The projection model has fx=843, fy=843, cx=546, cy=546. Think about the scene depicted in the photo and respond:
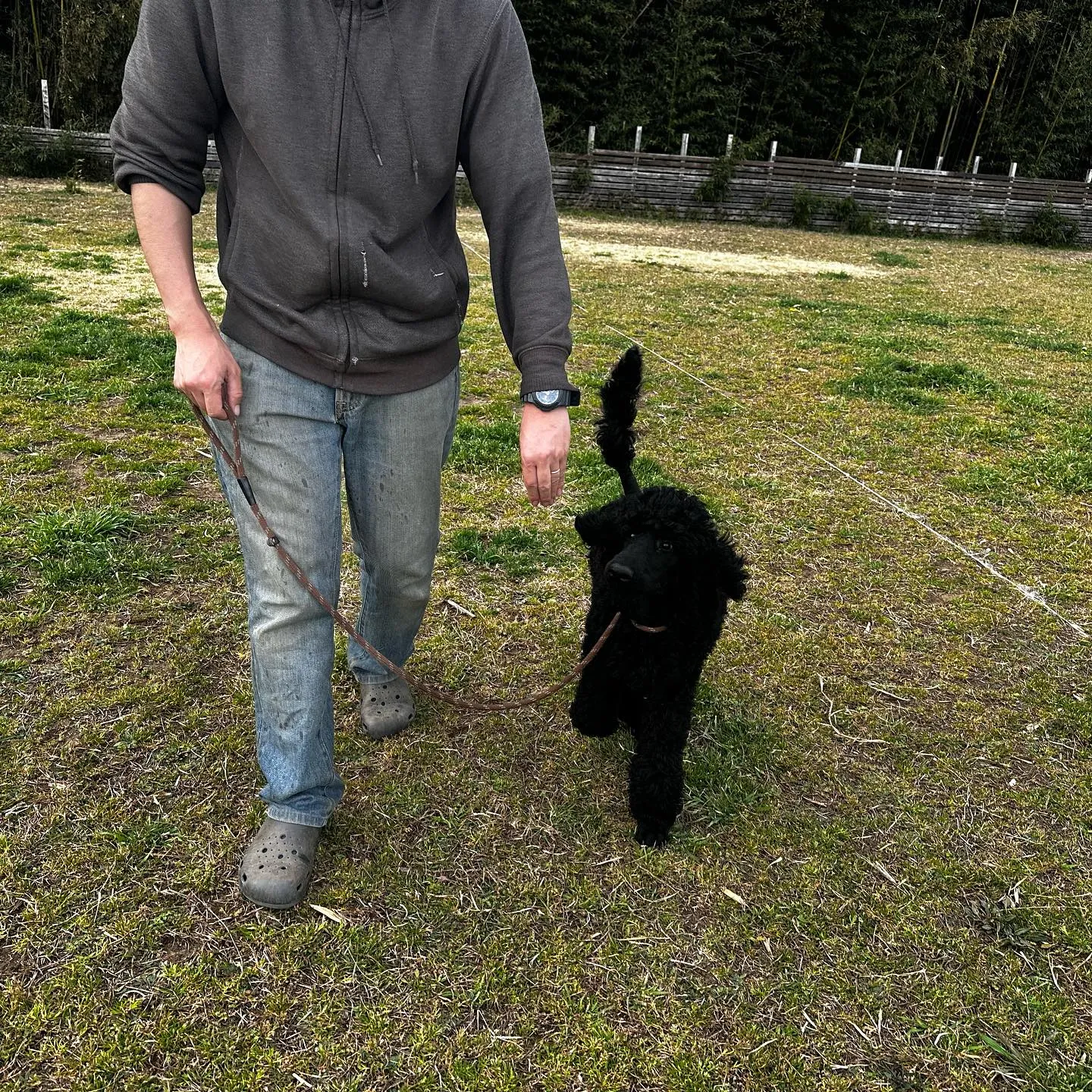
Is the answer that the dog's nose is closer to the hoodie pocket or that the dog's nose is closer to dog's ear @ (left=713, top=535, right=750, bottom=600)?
dog's ear @ (left=713, top=535, right=750, bottom=600)

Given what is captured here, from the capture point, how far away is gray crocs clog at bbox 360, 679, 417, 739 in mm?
2564

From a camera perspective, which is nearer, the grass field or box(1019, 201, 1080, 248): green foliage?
the grass field

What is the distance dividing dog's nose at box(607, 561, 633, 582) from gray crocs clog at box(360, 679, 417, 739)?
904mm

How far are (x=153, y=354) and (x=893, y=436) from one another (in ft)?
16.4

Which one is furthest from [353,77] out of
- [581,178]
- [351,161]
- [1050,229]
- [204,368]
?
[1050,229]

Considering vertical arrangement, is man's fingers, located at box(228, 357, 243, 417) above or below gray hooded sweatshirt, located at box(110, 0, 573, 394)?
below

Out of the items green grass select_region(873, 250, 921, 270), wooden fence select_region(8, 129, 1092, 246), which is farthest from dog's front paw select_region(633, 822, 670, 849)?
wooden fence select_region(8, 129, 1092, 246)

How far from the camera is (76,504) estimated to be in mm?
3729

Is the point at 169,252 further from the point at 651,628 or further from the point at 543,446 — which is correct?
the point at 651,628

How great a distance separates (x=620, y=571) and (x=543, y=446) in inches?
16.8

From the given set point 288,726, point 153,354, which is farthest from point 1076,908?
point 153,354

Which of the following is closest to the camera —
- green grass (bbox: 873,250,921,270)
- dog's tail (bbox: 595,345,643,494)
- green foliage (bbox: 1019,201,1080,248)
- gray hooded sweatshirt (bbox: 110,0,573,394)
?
gray hooded sweatshirt (bbox: 110,0,573,394)

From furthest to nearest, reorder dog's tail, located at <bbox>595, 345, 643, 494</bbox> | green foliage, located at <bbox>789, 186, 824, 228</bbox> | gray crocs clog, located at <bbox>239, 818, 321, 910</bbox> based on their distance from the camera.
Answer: green foliage, located at <bbox>789, 186, 824, 228</bbox> < dog's tail, located at <bbox>595, 345, 643, 494</bbox> < gray crocs clog, located at <bbox>239, 818, 321, 910</bbox>

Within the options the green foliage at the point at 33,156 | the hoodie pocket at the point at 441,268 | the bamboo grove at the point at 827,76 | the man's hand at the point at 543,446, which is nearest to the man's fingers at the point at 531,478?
the man's hand at the point at 543,446
